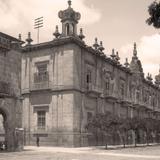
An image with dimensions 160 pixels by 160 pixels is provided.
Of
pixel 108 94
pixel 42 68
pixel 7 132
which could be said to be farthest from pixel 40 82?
pixel 7 132

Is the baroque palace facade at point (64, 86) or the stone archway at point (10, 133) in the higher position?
the baroque palace facade at point (64, 86)

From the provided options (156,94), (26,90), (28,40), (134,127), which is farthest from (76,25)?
(156,94)

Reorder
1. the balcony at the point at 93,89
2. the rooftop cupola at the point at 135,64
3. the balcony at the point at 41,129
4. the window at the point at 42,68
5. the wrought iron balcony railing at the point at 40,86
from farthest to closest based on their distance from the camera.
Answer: the rooftop cupola at the point at 135,64
the window at the point at 42,68
the balcony at the point at 93,89
the wrought iron balcony railing at the point at 40,86
the balcony at the point at 41,129

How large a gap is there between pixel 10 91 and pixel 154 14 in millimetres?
19676

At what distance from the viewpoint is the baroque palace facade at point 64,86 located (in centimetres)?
3625

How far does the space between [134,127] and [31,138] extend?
34.5 feet

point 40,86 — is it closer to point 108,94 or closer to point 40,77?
point 40,77

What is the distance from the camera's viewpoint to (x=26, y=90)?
3950 cm

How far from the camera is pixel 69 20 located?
3838 centimetres

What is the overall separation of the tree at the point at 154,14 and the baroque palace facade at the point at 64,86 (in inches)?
1000

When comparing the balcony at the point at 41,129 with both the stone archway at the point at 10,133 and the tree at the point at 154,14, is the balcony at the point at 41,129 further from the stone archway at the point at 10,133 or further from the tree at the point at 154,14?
the tree at the point at 154,14

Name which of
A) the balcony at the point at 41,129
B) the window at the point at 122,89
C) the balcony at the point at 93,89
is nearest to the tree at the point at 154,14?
the balcony at the point at 93,89

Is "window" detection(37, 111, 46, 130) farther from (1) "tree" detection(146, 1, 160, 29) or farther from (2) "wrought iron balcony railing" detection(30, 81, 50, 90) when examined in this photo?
(1) "tree" detection(146, 1, 160, 29)

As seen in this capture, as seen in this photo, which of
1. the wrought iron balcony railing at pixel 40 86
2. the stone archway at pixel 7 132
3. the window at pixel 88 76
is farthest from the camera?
the window at pixel 88 76
